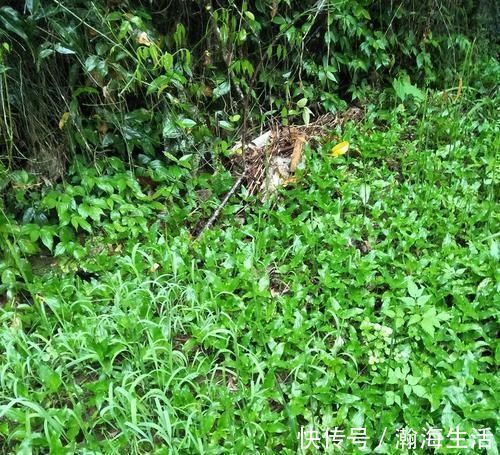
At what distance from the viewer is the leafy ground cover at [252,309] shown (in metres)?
1.83

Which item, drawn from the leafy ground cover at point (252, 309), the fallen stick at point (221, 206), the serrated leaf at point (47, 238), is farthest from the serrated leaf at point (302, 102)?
the serrated leaf at point (47, 238)

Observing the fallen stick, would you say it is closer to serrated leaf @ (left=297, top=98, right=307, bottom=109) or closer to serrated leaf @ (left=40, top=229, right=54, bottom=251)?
serrated leaf @ (left=297, top=98, right=307, bottom=109)

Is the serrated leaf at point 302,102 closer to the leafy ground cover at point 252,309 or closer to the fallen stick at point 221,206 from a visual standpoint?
the leafy ground cover at point 252,309

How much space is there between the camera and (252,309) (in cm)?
219

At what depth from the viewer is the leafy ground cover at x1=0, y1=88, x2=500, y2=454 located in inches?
71.9

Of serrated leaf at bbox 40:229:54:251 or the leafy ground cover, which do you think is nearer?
the leafy ground cover

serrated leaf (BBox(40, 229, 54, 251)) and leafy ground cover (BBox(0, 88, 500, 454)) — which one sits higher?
serrated leaf (BBox(40, 229, 54, 251))

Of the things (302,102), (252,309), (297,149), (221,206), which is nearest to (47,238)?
(221,206)

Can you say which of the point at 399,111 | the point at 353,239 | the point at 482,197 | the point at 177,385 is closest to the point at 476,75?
the point at 399,111

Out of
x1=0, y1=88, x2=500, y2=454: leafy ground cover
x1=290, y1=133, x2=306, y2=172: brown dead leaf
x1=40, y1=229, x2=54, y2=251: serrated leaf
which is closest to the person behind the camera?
x1=0, y1=88, x2=500, y2=454: leafy ground cover

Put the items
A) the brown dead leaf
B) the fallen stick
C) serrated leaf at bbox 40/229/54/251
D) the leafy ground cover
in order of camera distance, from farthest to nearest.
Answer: the brown dead leaf
the fallen stick
serrated leaf at bbox 40/229/54/251
the leafy ground cover

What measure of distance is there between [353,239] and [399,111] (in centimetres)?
137

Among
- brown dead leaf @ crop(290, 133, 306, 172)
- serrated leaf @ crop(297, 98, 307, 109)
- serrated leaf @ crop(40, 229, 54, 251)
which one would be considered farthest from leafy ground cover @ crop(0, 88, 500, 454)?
serrated leaf @ crop(297, 98, 307, 109)

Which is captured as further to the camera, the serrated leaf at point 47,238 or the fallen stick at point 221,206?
the fallen stick at point 221,206
